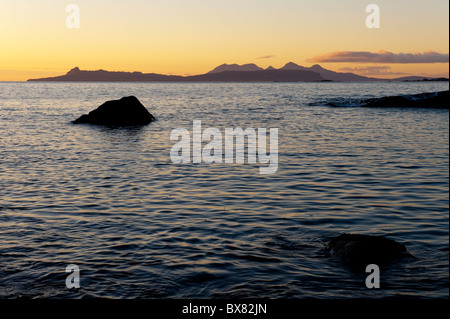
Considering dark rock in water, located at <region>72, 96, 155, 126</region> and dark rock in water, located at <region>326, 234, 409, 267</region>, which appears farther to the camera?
dark rock in water, located at <region>72, 96, 155, 126</region>

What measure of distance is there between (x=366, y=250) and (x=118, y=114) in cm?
3545

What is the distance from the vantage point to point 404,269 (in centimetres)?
974

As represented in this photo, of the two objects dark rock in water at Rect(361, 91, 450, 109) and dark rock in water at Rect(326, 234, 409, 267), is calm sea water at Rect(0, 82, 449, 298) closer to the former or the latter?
dark rock in water at Rect(326, 234, 409, 267)

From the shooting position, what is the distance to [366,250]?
10.2 m

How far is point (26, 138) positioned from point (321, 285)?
94.8 feet

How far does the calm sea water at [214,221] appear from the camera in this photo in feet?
30.0

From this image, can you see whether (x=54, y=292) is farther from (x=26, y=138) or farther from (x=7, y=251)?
(x=26, y=138)

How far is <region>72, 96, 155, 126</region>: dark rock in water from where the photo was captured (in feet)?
141

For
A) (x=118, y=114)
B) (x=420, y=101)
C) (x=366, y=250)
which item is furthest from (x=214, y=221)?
(x=420, y=101)

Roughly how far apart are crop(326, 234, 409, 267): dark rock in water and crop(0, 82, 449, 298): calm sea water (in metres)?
0.29

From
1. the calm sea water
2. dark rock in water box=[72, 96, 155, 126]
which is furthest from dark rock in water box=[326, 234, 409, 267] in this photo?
dark rock in water box=[72, 96, 155, 126]

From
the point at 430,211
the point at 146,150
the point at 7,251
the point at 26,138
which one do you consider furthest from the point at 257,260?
the point at 26,138

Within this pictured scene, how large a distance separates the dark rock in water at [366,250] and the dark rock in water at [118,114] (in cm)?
3430

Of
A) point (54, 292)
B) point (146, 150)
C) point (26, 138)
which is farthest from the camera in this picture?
point (26, 138)
